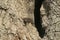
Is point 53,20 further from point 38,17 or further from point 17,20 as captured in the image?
point 17,20

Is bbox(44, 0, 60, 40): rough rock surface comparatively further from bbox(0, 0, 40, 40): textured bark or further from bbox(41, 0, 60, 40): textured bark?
bbox(0, 0, 40, 40): textured bark

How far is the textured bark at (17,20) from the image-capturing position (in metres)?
1.78

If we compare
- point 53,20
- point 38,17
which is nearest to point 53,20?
point 53,20

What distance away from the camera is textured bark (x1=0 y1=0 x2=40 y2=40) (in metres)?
1.78

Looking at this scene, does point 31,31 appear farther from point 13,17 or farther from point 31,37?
point 13,17

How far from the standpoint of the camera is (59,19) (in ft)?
6.41

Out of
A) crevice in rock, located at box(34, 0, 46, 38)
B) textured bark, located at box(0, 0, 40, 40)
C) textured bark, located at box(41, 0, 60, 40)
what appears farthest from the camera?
crevice in rock, located at box(34, 0, 46, 38)

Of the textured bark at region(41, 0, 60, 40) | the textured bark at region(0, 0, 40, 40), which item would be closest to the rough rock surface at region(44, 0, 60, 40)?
the textured bark at region(41, 0, 60, 40)

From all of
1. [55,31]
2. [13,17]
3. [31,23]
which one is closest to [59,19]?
[55,31]

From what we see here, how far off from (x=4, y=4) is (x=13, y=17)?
4.7 inches

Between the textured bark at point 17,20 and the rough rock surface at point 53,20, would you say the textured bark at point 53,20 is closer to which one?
the rough rock surface at point 53,20

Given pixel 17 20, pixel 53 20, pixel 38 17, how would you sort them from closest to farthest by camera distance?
pixel 17 20, pixel 53 20, pixel 38 17

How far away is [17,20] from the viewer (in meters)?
1.87

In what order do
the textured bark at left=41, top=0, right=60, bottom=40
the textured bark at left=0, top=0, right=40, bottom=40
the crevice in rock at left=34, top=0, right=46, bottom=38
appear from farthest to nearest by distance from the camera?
the crevice in rock at left=34, top=0, right=46, bottom=38 → the textured bark at left=41, top=0, right=60, bottom=40 → the textured bark at left=0, top=0, right=40, bottom=40
